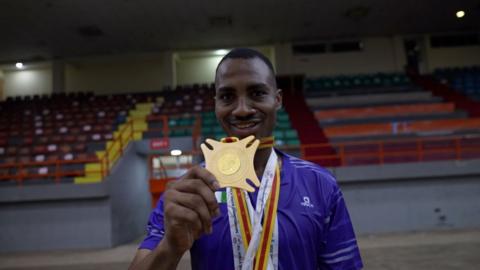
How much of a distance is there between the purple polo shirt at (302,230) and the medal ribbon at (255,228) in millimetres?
25

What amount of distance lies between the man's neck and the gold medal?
1.05 feet

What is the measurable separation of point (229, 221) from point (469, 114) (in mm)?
13810

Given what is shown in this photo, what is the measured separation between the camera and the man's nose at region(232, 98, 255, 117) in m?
1.15

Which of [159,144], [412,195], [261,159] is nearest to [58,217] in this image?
[159,144]

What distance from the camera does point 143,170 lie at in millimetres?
10461

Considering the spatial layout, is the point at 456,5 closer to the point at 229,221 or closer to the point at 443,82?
the point at 443,82

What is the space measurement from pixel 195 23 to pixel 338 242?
526 inches

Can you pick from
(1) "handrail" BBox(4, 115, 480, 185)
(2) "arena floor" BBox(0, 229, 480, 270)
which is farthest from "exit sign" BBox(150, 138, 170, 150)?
(2) "arena floor" BBox(0, 229, 480, 270)

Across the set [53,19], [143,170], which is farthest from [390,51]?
[53,19]

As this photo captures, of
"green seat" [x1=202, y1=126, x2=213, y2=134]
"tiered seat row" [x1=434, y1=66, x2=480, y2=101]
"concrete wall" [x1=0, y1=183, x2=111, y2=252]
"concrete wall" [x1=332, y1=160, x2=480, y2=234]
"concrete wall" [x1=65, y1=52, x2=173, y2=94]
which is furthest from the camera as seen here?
"concrete wall" [x1=65, y1=52, x2=173, y2=94]

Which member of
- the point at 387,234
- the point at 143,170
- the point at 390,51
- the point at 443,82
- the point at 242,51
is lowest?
the point at 387,234

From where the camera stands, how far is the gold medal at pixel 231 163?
3.09ft

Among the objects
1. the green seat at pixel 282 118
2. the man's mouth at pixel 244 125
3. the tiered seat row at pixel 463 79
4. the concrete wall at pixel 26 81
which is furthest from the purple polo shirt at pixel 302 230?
the concrete wall at pixel 26 81

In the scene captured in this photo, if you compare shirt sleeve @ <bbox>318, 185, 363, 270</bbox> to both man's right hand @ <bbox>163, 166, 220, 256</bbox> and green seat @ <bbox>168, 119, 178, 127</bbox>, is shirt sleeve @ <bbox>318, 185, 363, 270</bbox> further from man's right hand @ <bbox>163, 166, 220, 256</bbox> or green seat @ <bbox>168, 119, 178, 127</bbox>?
green seat @ <bbox>168, 119, 178, 127</bbox>
